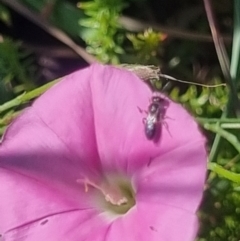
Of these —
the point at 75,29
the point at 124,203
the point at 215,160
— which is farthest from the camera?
the point at 75,29

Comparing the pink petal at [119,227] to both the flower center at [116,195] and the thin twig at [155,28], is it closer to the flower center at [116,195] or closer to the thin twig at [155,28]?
the flower center at [116,195]

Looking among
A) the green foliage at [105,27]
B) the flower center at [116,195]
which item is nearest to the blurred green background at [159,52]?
the green foliage at [105,27]

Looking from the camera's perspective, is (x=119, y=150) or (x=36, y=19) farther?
(x=36, y=19)

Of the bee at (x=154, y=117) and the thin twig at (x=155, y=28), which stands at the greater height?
the bee at (x=154, y=117)

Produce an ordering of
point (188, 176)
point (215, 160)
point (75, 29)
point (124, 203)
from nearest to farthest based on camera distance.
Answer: point (188, 176) → point (124, 203) → point (215, 160) → point (75, 29)

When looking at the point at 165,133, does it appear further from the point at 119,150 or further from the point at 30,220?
the point at 30,220

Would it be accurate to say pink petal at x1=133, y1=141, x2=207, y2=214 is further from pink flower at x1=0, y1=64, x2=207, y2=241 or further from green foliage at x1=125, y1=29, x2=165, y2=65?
green foliage at x1=125, y1=29, x2=165, y2=65

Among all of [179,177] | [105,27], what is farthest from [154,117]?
[105,27]

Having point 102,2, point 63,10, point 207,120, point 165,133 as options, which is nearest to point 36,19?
point 63,10
